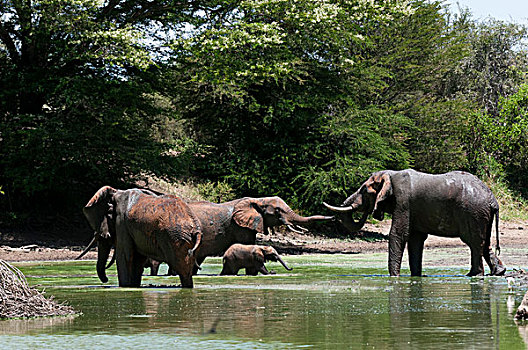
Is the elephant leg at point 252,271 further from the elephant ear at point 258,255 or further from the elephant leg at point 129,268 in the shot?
the elephant leg at point 129,268

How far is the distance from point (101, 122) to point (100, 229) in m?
16.4

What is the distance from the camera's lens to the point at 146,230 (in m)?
14.2

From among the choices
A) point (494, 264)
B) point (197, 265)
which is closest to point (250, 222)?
point (197, 265)

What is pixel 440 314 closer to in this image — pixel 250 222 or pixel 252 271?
pixel 252 271

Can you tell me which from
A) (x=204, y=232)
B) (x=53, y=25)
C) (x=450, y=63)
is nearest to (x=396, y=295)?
(x=204, y=232)

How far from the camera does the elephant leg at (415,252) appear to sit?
17781 millimetres

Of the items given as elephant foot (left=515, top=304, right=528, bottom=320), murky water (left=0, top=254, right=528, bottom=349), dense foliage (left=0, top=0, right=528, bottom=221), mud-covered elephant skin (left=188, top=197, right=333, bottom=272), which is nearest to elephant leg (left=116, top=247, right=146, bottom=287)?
murky water (left=0, top=254, right=528, bottom=349)

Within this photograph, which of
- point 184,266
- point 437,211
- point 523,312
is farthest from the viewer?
point 437,211

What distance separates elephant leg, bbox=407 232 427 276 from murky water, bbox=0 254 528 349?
120cm

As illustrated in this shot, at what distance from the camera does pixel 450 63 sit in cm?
4953

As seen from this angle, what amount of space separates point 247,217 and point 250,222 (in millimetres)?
121

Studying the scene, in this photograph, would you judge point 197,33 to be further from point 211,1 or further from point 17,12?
point 17,12

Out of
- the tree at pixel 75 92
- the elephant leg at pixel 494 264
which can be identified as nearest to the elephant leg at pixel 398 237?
the elephant leg at pixel 494 264

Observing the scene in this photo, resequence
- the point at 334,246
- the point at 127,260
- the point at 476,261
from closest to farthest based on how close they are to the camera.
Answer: the point at 127,260
the point at 476,261
the point at 334,246
